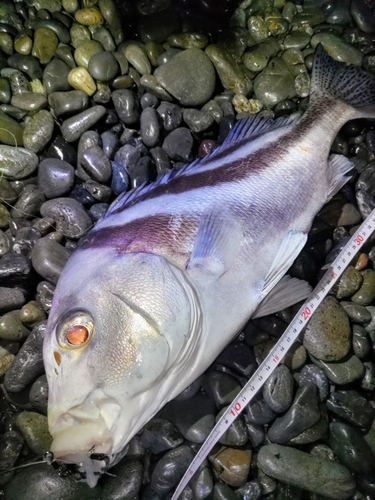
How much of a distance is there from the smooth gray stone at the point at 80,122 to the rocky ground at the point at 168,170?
0.01 metres

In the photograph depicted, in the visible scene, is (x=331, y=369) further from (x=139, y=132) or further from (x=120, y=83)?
(x=120, y=83)

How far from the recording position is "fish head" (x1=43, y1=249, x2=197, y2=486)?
1.45 meters

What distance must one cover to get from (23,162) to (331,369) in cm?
243

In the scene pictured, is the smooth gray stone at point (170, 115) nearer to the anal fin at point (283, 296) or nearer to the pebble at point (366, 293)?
the anal fin at point (283, 296)

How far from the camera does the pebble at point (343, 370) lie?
7.61 ft

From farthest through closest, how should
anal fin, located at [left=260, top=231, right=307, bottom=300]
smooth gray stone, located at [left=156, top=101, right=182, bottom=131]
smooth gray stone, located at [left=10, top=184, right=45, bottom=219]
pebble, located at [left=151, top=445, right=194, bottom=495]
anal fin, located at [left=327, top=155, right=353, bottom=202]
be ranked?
smooth gray stone, located at [left=156, top=101, right=182, bottom=131], smooth gray stone, located at [left=10, top=184, right=45, bottom=219], anal fin, located at [left=327, top=155, right=353, bottom=202], pebble, located at [left=151, top=445, right=194, bottom=495], anal fin, located at [left=260, top=231, right=307, bottom=300]

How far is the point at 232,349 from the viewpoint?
234 centimetres

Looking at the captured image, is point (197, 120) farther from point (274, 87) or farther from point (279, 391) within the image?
point (279, 391)

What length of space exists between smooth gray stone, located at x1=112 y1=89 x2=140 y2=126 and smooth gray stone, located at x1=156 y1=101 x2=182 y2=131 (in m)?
0.18

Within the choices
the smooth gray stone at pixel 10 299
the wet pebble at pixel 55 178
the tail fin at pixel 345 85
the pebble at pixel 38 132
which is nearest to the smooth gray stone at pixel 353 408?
the tail fin at pixel 345 85

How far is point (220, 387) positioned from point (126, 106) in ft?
6.61

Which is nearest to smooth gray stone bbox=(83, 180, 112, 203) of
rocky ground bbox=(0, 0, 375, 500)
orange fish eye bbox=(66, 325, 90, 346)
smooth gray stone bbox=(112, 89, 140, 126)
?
rocky ground bbox=(0, 0, 375, 500)

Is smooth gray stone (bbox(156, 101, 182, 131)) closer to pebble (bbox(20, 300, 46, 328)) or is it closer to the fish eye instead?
pebble (bbox(20, 300, 46, 328))

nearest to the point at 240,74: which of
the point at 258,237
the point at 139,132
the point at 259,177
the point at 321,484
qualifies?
the point at 139,132
